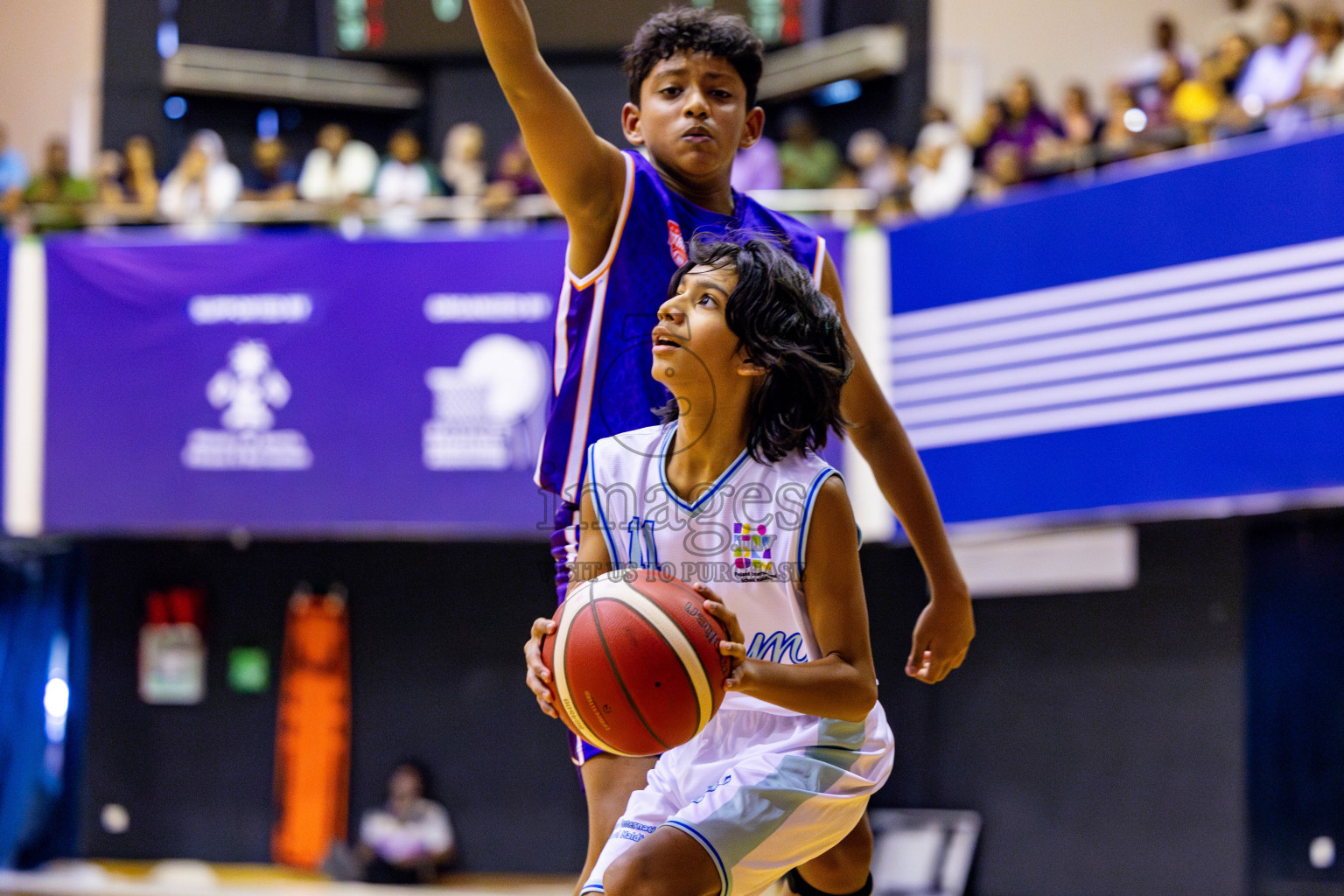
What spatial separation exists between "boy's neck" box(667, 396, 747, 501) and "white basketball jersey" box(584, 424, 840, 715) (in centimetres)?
2

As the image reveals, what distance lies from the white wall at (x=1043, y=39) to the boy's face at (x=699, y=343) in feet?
32.8

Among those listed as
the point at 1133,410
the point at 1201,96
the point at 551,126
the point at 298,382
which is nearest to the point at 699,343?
the point at 551,126

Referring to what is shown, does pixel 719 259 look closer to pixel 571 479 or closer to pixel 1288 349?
pixel 571 479

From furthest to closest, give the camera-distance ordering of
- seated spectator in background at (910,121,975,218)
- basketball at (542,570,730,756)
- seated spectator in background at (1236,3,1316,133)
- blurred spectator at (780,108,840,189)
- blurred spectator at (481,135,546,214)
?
blurred spectator at (780,108,840,189), blurred spectator at (481,135,546,214), seated spectator in background at (910,121,975,218), seated spectator in background at (1236,3,1316,133), basketball at (542,570,730,756)

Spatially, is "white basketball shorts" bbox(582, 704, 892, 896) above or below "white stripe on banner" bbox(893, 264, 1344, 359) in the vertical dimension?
below

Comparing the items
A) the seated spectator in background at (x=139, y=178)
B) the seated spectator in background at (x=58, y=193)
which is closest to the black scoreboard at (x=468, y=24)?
the seated spectator in background at (x=139, y=178)

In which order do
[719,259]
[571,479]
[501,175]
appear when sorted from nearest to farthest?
[719,259] < [571,479] < [501,175]

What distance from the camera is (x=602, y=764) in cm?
265

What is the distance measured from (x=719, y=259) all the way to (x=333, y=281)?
7.06 m

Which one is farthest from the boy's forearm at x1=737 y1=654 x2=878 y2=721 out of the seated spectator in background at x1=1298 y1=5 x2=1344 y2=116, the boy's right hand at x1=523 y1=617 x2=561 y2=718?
the seated spectator in background at x1=1298 y1=5 x2=1344 y2=116

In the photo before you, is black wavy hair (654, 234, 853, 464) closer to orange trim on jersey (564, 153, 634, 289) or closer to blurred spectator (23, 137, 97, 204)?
orange trim on jersey (564, 153, 634, 289)

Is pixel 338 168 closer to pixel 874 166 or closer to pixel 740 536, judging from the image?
pixel 874 166

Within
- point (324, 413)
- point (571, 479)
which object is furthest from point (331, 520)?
point (571, 479)

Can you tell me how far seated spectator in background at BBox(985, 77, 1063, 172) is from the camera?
9.38 metres
